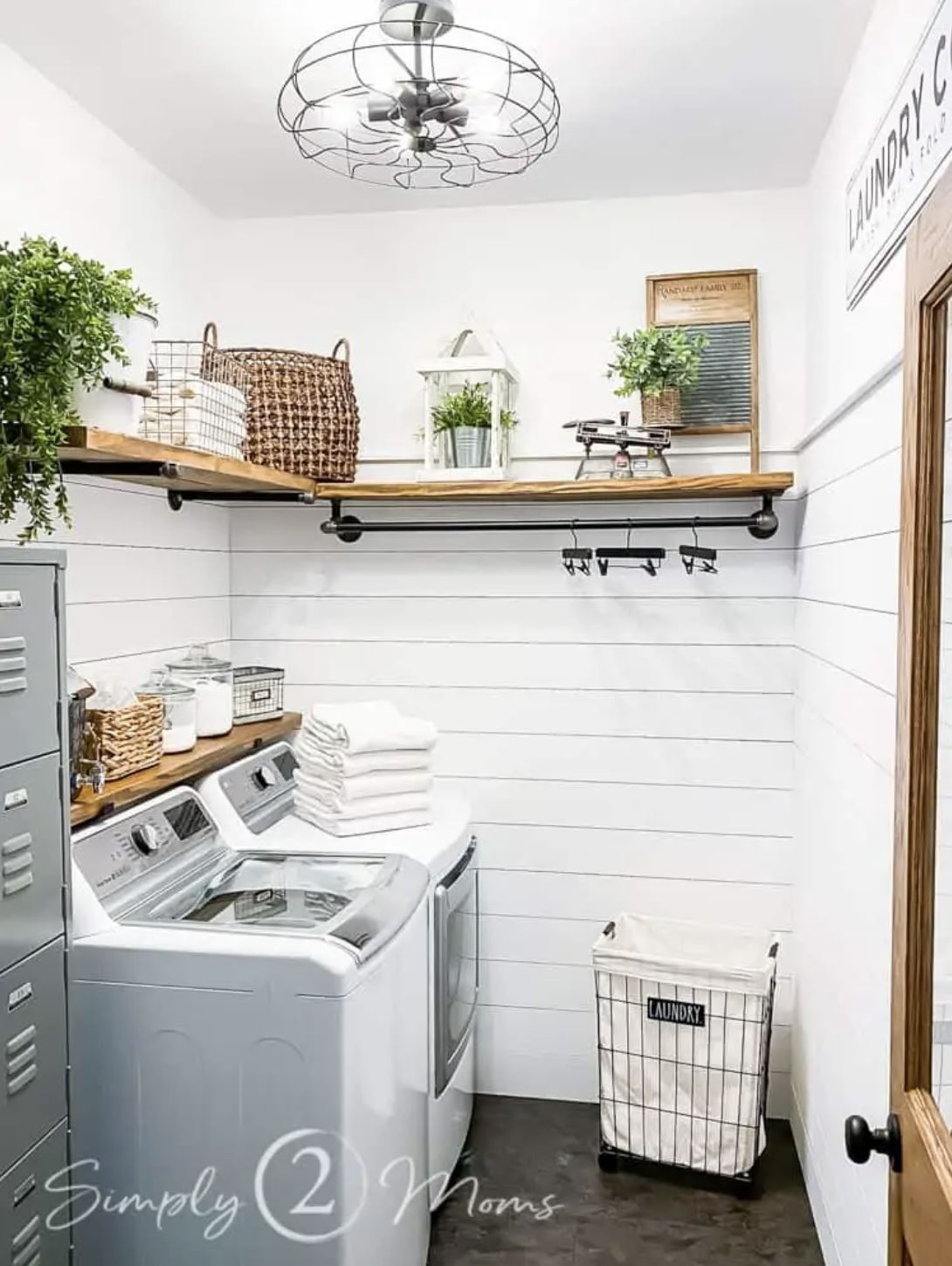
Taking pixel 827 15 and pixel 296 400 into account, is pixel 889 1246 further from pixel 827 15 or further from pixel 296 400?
pixel 296 400

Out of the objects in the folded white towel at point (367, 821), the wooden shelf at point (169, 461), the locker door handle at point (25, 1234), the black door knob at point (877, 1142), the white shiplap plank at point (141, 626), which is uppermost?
the wooden shelf at point (169, 461)

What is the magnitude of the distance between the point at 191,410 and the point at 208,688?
0.77m

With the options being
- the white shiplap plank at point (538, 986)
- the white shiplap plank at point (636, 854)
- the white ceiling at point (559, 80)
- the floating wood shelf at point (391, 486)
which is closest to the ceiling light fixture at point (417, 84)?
the white ceiling at point (559, 80)

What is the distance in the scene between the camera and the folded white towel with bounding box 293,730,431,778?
2607 millimetres

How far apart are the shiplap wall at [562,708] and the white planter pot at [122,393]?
1277 mm

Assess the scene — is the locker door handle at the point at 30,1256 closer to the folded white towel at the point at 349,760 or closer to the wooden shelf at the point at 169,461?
the folded white towel at the point at 349,760

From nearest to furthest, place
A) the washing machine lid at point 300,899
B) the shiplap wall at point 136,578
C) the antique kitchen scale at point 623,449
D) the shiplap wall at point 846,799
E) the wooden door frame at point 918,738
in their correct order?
the wooden door frame at point 918,738 < the shiplap wall at point 846,799 < the washing machine lid at point 300,899 < the shiplap wall at point 136,578 < the antique kitchen scale at point 623,449

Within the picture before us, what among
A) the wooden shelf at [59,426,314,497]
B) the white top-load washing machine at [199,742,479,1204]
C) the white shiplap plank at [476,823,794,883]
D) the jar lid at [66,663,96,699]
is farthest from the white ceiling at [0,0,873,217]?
the white shiplap plank at [476,823,794,883]

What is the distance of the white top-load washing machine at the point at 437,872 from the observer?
8.21ft

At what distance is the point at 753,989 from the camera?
8.82 ft

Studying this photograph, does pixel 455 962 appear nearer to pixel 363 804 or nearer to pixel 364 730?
pixel 363 804

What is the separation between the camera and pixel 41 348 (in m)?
1.64

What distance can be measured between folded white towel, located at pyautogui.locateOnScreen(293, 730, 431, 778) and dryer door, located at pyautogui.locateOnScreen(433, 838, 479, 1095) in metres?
0.29

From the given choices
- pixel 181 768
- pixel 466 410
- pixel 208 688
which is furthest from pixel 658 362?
pixel 181 768
